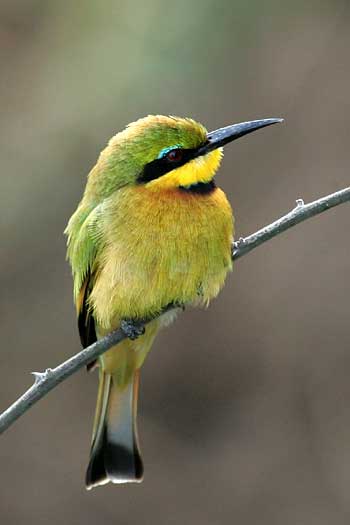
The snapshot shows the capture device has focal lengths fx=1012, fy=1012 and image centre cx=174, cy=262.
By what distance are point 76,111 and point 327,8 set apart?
1.44 metres

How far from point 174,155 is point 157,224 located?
21cm

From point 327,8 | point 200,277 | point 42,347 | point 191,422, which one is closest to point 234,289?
point 191,422

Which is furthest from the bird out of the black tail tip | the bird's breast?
the black tail tip

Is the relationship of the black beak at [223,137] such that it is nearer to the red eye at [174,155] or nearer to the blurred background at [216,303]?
the red eye at [174,155]

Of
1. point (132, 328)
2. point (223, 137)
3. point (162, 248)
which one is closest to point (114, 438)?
point (132, 328)

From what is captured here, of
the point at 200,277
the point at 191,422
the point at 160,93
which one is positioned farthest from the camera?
the point at 191,422

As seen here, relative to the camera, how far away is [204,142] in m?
2.91

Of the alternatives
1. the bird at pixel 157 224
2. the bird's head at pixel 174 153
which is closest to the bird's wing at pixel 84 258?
the bird at pixel 157 224

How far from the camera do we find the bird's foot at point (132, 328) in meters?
2.89

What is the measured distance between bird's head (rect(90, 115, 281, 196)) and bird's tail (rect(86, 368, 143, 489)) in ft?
2.38

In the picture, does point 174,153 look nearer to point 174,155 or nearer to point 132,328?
point 174,155

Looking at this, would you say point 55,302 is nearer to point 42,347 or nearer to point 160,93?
point 42,347

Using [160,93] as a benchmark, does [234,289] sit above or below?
below

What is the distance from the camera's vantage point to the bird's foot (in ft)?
9.49
